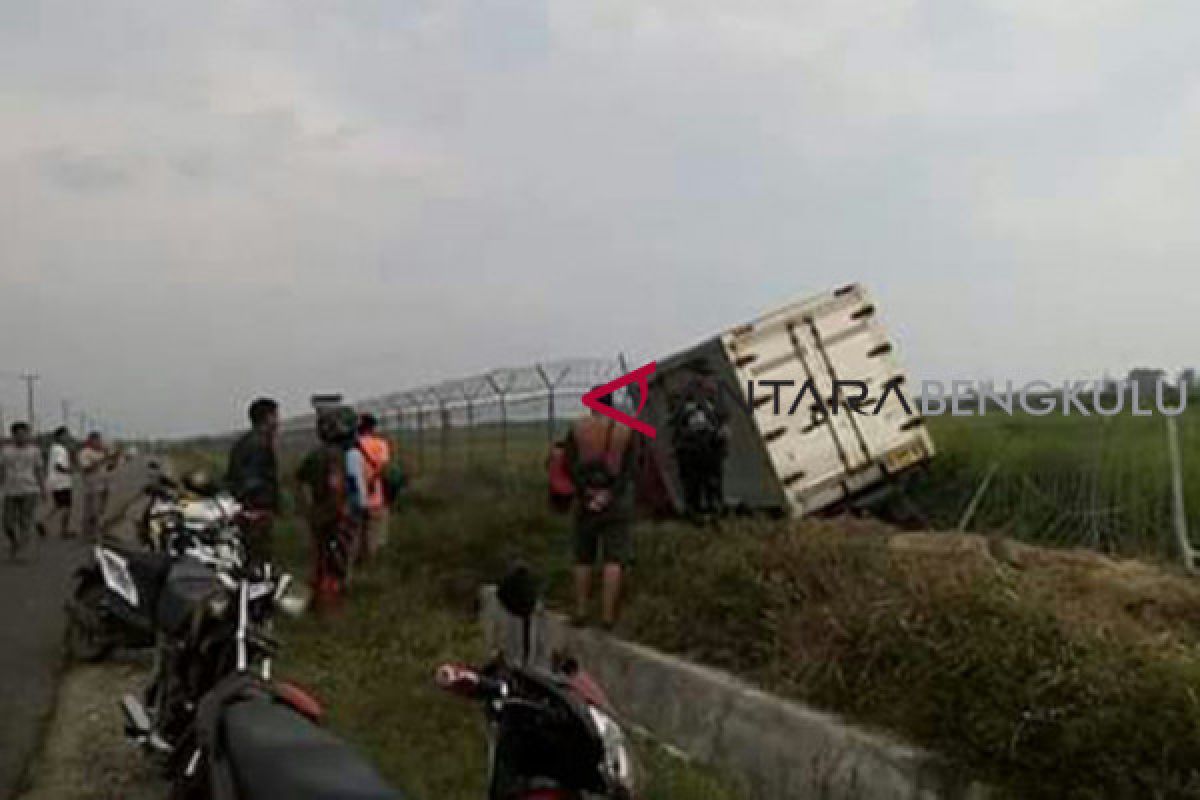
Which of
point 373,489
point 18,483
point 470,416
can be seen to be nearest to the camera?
point 373,489

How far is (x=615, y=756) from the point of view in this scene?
3.16 metres

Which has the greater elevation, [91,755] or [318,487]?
[318,487]

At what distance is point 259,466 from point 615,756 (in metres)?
7.77

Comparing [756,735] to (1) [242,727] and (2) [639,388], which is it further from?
(2) [639,388]

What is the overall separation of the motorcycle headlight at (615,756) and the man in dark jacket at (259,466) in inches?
289

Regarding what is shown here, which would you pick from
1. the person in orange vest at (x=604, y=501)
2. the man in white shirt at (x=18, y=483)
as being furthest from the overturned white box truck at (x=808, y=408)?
the man in white shirt at (x=18, y=483)

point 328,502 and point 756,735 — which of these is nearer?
point 756,735

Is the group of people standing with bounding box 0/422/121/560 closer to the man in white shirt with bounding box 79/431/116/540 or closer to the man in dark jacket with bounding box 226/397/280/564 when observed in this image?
the man in white shirt with bounding box 79/431/116/540

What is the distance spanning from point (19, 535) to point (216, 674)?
12.4 metres

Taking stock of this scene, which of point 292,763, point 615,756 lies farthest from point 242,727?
point 615,756

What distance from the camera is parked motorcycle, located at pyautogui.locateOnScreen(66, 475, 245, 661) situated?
7.51 m

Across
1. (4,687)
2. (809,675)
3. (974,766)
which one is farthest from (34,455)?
(974,766)

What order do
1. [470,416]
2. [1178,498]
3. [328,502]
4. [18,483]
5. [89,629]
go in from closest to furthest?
[1178,498] → [89,629] → [328,502] → [18,483] → [470,416]

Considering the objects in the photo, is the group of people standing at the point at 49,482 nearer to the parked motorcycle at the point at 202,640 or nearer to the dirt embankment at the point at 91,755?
the dirt embankment at the point at 91,755
